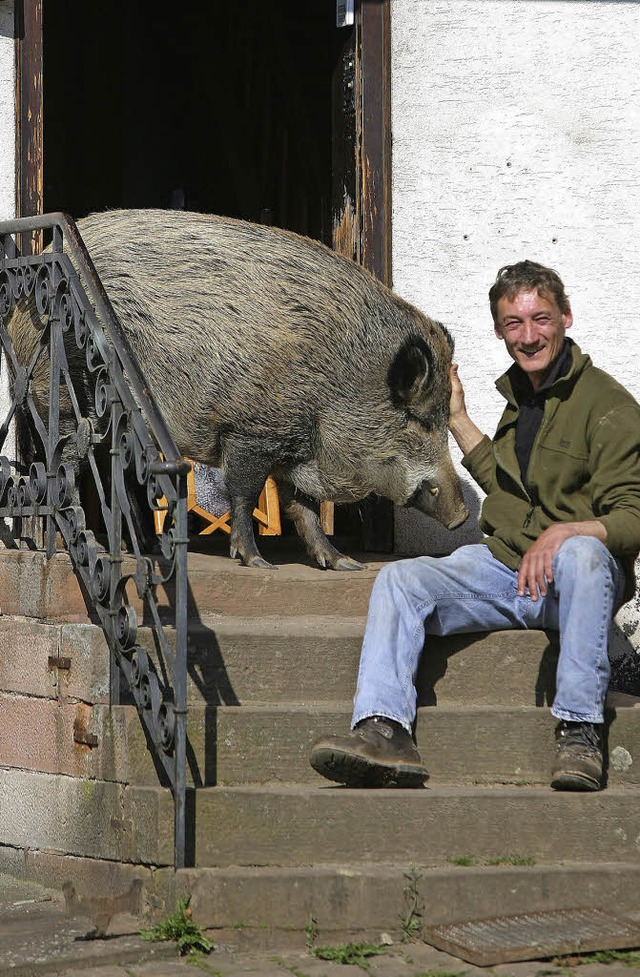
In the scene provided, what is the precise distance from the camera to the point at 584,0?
631cm

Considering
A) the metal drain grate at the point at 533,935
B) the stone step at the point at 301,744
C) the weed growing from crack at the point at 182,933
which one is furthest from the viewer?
the stone step at the point at 301,744

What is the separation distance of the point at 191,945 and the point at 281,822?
45 cm

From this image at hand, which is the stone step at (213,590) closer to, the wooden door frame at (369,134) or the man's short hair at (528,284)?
the man's short hair at (528,284)

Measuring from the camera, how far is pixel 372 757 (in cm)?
406

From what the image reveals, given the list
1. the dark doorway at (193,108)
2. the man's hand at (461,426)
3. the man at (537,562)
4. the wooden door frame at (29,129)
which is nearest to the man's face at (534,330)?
the man at (537,562)

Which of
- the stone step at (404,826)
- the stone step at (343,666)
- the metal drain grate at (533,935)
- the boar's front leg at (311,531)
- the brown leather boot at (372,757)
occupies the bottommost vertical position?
the metal drain grate at (533,935)

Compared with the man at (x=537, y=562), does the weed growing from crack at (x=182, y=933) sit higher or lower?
lower

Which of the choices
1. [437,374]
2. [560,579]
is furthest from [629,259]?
[560,579]

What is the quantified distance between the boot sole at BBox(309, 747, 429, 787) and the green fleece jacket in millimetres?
794

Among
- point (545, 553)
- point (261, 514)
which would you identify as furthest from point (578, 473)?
point (261, 514)

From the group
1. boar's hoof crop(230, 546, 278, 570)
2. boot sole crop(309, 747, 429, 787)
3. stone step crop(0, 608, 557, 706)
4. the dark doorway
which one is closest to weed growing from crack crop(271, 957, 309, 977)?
boot sole crop(309, 747, 429, 787)

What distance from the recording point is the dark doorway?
904 centimetres

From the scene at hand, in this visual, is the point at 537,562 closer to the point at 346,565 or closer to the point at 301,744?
the point at 301,744

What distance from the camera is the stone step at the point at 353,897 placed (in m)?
3.85
